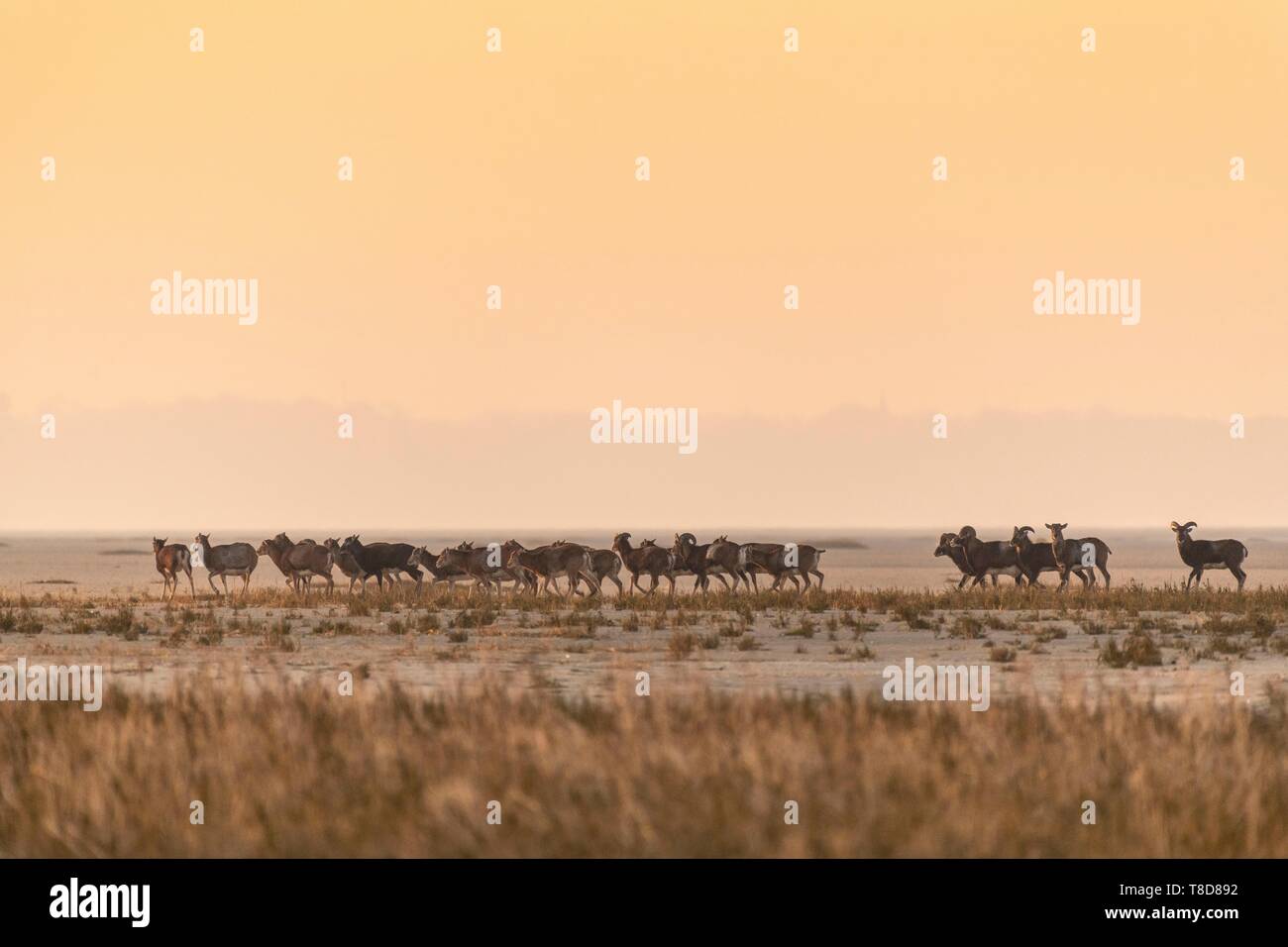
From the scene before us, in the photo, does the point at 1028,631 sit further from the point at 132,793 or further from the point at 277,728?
the point at 132,793

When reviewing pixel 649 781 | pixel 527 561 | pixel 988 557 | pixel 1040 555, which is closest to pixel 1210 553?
pixel 1040 555

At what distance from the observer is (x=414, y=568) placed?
4753 cm

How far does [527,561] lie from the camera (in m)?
44.4

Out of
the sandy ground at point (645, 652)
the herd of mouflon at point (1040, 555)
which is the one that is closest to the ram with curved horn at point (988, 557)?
the herd of mouflon at point (1040, 555)

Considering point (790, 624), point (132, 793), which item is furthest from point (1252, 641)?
point (132, 793)

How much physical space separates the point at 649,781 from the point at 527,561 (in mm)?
33164

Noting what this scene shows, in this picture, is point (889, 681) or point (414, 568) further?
point (414, 568)

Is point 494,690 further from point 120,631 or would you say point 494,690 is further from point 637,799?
point 120,631

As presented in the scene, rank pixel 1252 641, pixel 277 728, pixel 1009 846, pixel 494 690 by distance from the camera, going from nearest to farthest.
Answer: pixel 1009 846, pixel 277 728, pixel 494 690, pixel 1252 641

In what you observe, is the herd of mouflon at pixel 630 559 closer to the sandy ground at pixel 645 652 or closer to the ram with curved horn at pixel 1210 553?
the ram with curved horn at pixel 1210 553

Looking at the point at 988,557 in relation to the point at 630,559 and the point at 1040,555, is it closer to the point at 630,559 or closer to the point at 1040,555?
the point at 1040,555

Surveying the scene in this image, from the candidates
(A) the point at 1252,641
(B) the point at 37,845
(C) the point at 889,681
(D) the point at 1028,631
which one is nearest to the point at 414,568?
(D) the point at 1028,631
